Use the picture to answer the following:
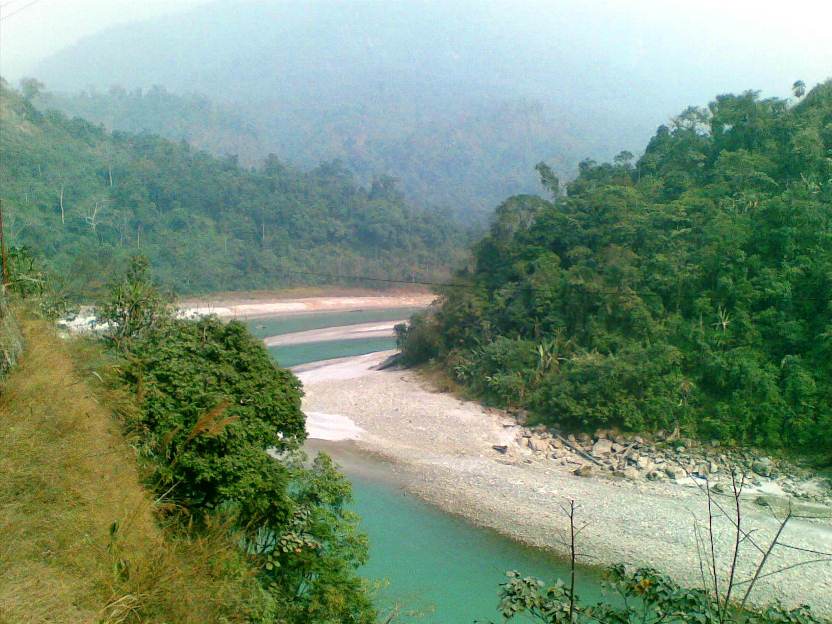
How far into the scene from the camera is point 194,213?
5184 centimetres

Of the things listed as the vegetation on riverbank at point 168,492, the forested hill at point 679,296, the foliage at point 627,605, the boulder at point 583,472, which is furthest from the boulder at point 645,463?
the foliage at point 627,605

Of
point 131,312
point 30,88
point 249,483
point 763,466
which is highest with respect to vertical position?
point 30,88

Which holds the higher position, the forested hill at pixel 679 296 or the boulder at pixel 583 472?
the forested hill at pixel 679 296

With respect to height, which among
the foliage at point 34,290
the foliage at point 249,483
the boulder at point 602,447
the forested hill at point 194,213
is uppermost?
the forested hill at point 194,213

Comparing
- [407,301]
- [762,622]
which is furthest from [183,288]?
[762,622]

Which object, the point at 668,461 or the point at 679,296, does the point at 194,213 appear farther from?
the point at 668,461

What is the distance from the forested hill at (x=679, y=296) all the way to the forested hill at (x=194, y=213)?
22.1m

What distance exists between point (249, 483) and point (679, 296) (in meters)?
15.1

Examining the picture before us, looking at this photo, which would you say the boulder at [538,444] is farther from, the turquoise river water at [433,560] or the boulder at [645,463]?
the turquoise river water at [433,560]

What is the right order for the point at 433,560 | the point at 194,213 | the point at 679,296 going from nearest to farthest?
1. the point at 433,560
2. the point at 679,296
3. the point at 194,213

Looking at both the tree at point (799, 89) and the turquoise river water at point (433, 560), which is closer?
the turquoise river water at point (433, 560)

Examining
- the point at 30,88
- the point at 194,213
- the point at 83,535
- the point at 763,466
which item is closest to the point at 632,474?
the point at 763,466

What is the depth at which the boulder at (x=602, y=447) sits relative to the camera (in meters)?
17.2

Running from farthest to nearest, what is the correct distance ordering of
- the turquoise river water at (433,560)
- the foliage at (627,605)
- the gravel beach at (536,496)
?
1. the gravel beach at (536,496)
2. the turquoise river water at (433,560)
3. the foliage at (627,605)
